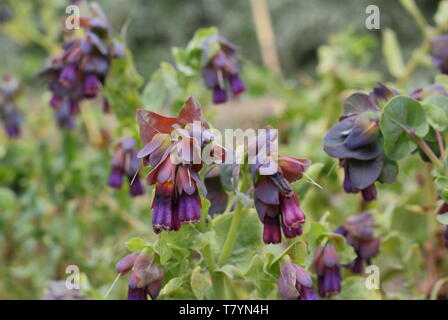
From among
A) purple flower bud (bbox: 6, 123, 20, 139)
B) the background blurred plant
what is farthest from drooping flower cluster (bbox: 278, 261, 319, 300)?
purple flower bud (bbox: 6, 123, 20, 139)

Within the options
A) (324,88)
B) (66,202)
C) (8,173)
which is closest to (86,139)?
(8,173)

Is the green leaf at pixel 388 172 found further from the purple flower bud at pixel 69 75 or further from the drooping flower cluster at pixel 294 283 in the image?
the purple flower bud at pixel 69 75

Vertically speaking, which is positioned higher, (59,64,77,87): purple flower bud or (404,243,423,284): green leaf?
(59,64,77,87): purple flower bud

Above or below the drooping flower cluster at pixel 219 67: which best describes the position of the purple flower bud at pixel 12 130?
above

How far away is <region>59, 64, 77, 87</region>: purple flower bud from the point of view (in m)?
0.95

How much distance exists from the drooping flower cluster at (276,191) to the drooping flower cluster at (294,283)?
0.14 ft

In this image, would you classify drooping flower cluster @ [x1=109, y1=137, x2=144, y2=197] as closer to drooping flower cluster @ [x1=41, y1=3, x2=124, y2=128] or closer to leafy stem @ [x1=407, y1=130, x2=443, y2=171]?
drooping flower cluster @ [x1=41, y1=3, x2=124, y2=128]

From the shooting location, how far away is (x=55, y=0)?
5.25ft

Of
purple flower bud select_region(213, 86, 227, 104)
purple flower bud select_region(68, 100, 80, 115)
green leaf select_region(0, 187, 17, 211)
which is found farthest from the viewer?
green leaf select_region(0, 187, 17, 211)

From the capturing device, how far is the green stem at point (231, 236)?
2.37 ft

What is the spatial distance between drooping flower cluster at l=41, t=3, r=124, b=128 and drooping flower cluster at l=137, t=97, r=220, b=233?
33cm

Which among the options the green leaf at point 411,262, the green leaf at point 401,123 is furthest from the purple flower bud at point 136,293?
the green leaf at point 411,262

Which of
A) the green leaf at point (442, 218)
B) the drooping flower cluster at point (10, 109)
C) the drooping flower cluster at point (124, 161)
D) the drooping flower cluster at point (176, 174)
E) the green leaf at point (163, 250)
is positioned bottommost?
the green leaf at point (163, 250)

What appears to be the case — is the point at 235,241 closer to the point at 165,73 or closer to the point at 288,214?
the point at 288,214
